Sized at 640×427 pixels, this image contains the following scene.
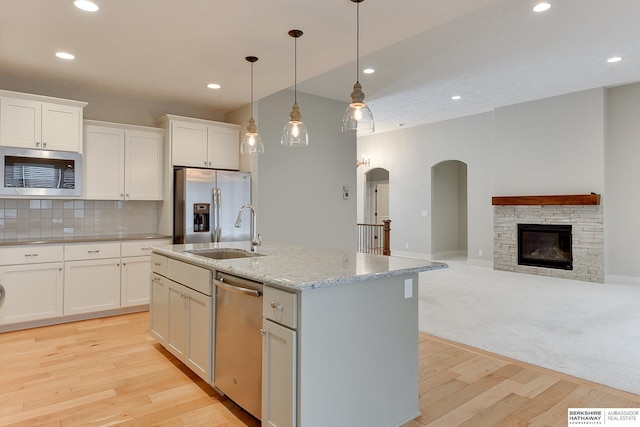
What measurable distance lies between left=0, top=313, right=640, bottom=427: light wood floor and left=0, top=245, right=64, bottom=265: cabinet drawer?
85 cm

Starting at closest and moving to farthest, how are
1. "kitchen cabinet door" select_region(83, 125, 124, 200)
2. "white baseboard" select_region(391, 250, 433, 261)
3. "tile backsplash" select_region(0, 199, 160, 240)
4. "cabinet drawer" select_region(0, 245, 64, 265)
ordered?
"cabinet drawer" select_region(0, 245, 64, 265)
"tile backsplash" select_region(0, 199, 160, 240)
"kitchen cabinet door" select_region(83, 125, 124, 200)
"white baseboard" select_region(391, 250, 433, 261)

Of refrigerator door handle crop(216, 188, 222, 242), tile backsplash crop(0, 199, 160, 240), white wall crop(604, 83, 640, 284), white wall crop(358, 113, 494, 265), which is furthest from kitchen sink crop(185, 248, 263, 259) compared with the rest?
white wall crop(358, 113, 494, 265)

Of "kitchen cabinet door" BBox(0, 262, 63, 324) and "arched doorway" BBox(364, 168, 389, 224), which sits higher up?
"arched doorway" BBox(364, 168, 389, 224)

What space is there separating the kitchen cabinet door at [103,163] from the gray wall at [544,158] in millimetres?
6727

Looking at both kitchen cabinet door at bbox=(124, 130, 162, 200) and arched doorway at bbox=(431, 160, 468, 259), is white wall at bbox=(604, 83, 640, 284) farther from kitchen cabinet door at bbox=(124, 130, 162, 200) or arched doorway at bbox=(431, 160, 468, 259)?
kitchen cabinet door at bbox=(124, 130, 162, 200)

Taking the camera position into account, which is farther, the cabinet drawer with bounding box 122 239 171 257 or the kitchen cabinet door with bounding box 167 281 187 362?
the cabinet drawer with bounding box 122 239 171 257

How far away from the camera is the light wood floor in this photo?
238 centimetres

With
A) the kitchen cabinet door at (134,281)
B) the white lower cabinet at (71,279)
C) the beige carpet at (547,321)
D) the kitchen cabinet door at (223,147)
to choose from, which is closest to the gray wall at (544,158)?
the beige carpet at (547,321)

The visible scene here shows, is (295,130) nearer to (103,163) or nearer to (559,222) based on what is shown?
(103,163)

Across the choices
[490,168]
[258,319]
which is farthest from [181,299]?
[490,168]

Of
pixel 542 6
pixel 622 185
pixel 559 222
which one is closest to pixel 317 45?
pixel 542 6

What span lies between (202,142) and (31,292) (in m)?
2.56

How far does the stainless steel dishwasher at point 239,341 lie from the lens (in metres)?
2.20

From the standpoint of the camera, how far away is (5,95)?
4.00 m
